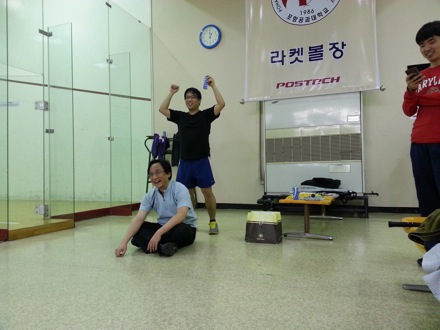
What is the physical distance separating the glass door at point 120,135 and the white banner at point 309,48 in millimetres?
1901

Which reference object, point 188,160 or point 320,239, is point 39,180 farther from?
point 320,239

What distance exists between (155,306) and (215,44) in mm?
4713

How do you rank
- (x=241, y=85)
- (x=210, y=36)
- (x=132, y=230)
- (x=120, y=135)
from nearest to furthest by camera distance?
(x=132, y=230)
(x=120, y=135)
(x=241, y=85)
(x=210, y=36)

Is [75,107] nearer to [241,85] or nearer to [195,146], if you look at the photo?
[241,85]

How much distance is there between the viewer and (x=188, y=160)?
3.41m

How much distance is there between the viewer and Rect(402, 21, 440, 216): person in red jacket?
1899 mm

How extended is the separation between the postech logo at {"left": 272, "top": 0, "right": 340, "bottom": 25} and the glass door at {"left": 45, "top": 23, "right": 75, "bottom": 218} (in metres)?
2.76

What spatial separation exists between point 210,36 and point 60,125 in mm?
2791

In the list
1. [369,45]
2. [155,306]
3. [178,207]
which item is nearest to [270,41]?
[369,45]

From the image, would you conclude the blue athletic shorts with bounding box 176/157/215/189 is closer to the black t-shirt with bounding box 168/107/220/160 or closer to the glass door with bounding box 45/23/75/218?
the black t-shirt with bounding box 168/107/220/160

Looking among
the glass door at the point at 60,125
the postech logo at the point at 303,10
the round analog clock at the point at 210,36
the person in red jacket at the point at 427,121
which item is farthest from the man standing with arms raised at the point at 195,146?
the round analog clock at the point at 210,36

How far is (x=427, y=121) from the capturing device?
78.7 inches

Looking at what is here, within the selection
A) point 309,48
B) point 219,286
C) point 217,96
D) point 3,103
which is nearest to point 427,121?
point 219,286

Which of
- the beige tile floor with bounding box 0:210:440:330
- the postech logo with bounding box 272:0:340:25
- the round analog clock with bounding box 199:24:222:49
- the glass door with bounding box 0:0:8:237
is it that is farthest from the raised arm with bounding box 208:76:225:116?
the round analog clock with bounding box 199:24:222:49
